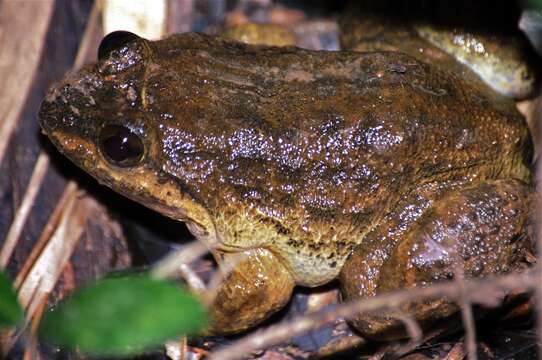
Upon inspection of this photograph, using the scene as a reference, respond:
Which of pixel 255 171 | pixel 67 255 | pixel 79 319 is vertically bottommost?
pixel 67 255

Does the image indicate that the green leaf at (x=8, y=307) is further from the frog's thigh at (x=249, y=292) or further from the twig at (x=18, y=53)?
the twig at (x=18, y=53)

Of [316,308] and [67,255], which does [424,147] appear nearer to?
[316,308]

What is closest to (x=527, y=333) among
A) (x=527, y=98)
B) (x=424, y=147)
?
(x=424, y=147)

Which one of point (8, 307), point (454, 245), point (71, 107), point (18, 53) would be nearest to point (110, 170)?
point (71, 107)

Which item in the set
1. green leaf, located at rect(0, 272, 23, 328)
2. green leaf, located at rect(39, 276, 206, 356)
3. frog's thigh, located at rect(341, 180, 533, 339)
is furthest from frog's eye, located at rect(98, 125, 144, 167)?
frog's thigh, located at rect(341, 180, 533, 339)

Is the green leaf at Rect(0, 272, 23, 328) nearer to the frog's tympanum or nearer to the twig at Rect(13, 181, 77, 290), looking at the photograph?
→ the frog's tympanum

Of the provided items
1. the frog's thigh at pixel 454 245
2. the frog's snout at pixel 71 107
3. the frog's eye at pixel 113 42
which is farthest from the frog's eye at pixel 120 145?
the frog's thigh at pixel 454 245

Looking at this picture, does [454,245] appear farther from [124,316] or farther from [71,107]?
[71,107]
